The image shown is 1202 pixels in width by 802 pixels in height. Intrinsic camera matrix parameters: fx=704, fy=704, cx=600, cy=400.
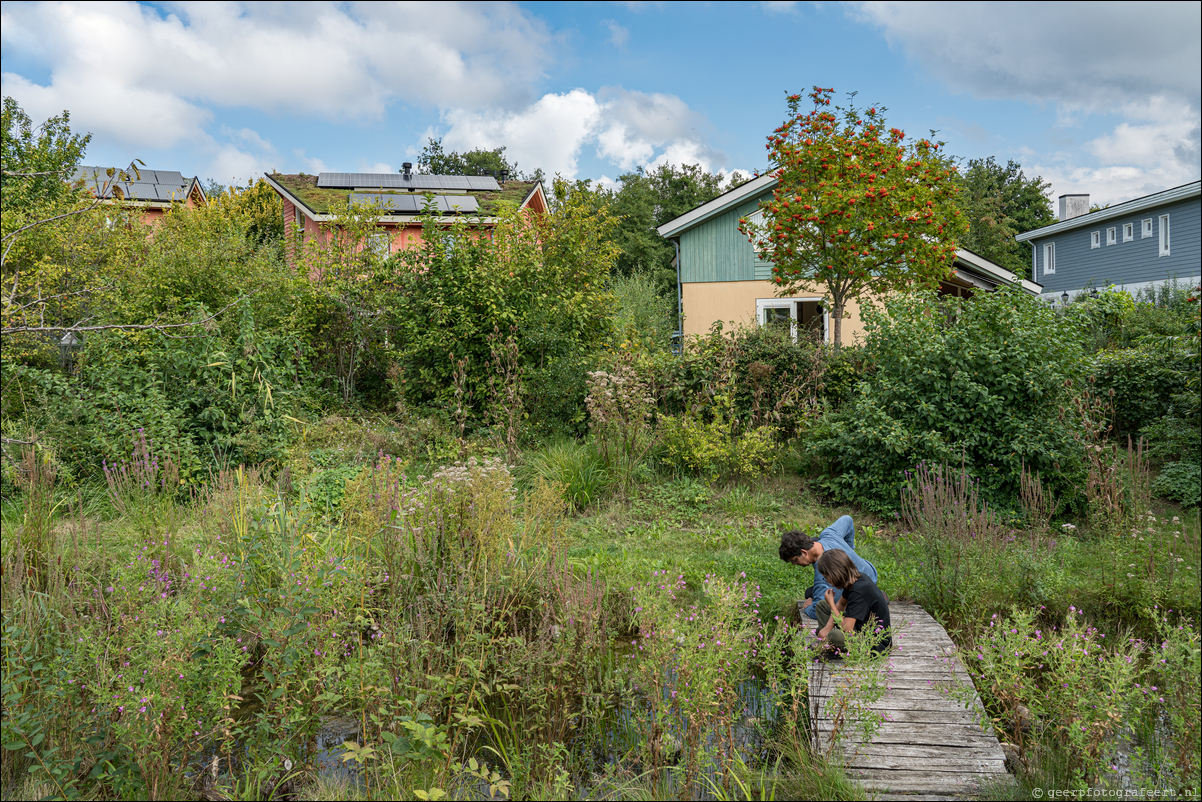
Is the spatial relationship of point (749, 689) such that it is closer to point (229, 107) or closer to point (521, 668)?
point (521, 668)

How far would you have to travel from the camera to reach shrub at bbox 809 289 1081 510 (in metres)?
6.91

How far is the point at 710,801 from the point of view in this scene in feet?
10.3

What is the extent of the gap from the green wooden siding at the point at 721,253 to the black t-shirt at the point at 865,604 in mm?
13312

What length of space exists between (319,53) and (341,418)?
6.45 m

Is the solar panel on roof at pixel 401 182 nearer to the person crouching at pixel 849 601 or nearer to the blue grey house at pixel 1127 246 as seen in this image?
the blue grey house at pixel 1127 246

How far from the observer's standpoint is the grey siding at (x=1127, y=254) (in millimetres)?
21531

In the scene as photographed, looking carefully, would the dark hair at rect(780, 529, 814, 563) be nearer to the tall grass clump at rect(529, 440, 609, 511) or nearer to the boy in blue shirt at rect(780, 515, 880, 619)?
the boy in blue shirt at rect(780, 515, 880, 619)

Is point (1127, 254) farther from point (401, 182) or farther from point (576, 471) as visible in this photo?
point (576, 471)

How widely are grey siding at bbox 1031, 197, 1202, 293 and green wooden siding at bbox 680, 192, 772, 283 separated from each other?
1144 centimetres

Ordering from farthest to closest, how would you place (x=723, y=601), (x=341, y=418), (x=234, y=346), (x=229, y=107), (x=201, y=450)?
(x=341, y=418)
(x=234, y=346)
(x=201, y=450)
(x=229, y=107)
(x=723, y=601)

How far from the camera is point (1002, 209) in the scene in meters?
38.4

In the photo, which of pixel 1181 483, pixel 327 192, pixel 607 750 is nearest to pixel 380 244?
pixel 607 750

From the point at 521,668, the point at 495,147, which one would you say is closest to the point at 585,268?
the point at 521,668

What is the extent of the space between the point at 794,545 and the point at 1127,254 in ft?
85.9
